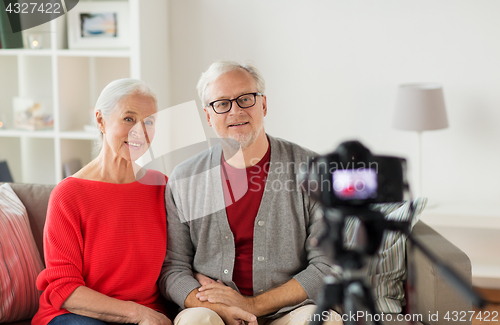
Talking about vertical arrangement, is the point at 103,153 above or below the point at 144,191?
above

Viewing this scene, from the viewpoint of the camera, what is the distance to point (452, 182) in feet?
8.89

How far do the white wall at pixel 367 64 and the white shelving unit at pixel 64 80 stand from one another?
11.4 inches

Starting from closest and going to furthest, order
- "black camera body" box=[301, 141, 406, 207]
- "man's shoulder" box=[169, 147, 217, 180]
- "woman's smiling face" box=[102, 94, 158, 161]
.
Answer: "black camera body" box=[301, 141, 406, 207] → "woman's smiling face" box=[102, 94, 158, 161] → "man's shoulder" box=[169, 147, 217, 180]

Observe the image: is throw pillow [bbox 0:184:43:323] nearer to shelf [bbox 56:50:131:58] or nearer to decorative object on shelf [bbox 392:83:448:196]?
shelf [bbox 56:50:131:58]

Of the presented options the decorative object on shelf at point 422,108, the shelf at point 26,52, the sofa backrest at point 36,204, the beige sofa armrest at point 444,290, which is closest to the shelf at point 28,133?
the shelf at point 26,52

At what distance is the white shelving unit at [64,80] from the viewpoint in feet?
8.21

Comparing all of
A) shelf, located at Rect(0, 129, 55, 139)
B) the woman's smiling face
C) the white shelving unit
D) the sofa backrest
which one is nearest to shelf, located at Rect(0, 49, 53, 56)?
the white shelving unit

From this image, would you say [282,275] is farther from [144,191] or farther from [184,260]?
[144,191]

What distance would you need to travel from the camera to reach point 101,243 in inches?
55.7

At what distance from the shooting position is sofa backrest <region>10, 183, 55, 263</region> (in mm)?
1678

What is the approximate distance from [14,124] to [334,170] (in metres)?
2.52

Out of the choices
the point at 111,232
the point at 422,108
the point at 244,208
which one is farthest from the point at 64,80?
the point at 422,108

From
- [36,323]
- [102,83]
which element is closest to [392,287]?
[36,323]

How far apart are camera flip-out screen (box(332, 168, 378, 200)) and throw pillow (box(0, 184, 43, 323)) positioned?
3.94 ft
